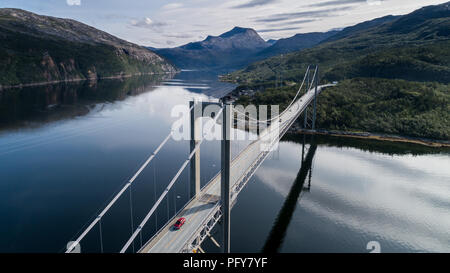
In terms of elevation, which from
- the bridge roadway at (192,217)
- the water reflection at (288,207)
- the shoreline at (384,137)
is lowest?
the water reflection at (288,207)

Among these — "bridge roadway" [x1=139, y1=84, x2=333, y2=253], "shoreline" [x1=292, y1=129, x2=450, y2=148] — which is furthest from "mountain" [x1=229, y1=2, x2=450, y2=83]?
"bridge roadway" [x1=139, y1=84, x2=333, y2=253]

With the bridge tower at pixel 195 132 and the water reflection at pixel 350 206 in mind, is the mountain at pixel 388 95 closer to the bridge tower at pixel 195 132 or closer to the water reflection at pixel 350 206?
the water reflection at pixel 350 206

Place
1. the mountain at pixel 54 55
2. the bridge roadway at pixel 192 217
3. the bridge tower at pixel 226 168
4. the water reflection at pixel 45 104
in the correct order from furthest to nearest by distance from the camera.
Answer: the mountain at pixel 54 55
the water reflection at pixel 45 104
the bridge tower at pixel 226 168
the bridge roadway at pixel 192 217

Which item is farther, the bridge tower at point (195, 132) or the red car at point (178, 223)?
the bridge tower at point (195, 132)

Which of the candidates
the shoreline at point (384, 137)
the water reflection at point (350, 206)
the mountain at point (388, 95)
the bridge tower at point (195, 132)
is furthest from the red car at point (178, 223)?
the mountain at point (388, 95)

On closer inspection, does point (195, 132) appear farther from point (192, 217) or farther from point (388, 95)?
point (388, 95)

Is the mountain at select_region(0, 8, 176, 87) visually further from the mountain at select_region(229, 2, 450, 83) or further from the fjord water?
the mountain at select_region(229, 2, 450, 83)

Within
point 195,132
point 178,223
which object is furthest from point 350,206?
point 178,223
